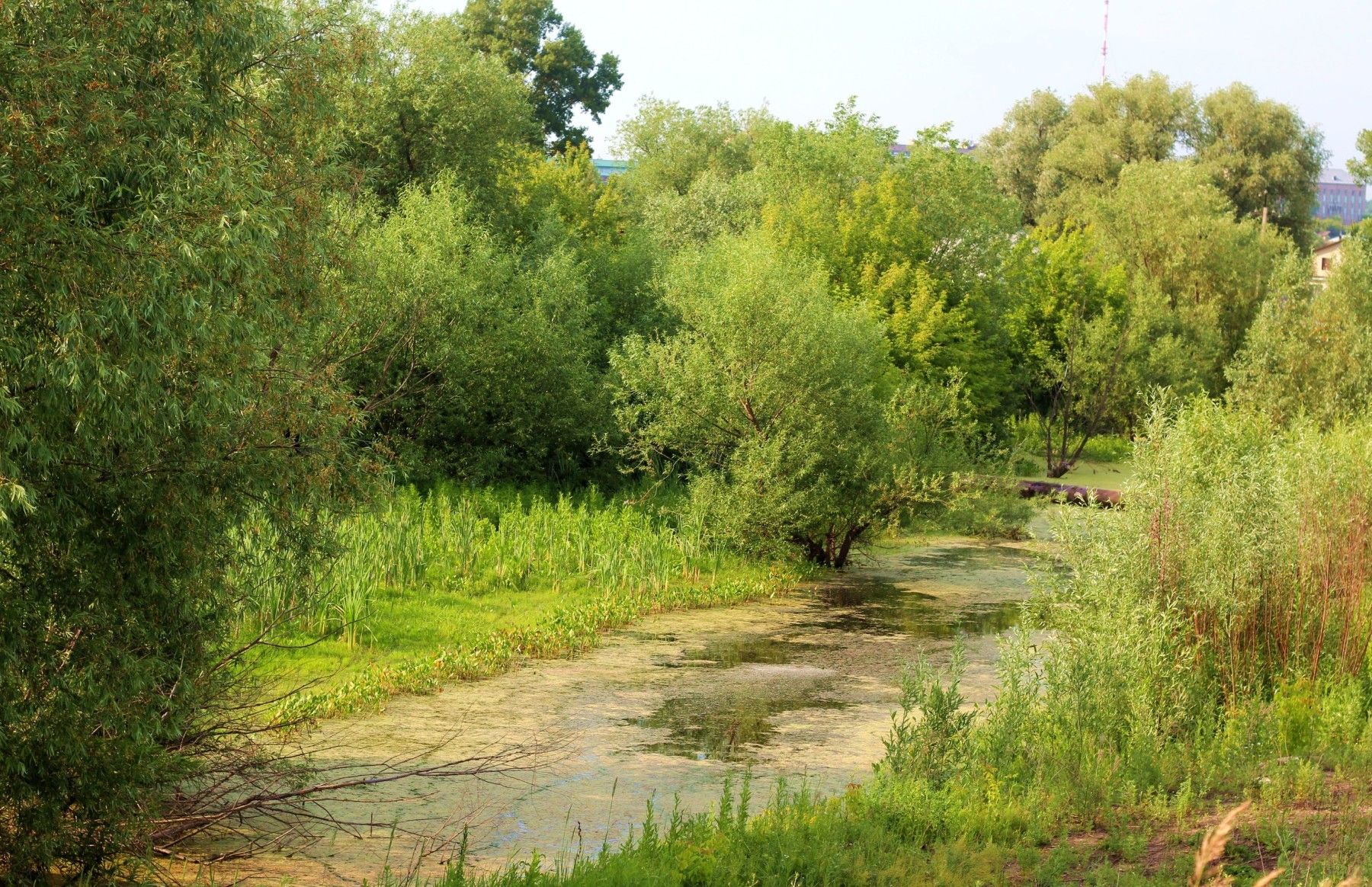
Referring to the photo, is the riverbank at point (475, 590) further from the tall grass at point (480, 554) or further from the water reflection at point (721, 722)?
the water reflection at point (721, 722)

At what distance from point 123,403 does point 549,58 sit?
161 ft

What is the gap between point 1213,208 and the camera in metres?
38.4

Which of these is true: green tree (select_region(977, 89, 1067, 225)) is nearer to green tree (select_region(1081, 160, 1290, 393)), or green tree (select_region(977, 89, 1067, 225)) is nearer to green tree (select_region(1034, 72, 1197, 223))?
green tree (select_region(1034, 72, 1197, 223))

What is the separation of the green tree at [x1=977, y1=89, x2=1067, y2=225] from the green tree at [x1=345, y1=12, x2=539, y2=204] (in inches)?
1222

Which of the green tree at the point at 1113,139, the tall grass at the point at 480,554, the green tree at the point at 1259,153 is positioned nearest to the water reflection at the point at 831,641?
the tall grass at the point at 480,554

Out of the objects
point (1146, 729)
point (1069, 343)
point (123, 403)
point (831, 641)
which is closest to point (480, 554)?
point (831, 641)

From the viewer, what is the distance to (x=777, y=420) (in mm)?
19000

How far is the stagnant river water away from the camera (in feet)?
27.0

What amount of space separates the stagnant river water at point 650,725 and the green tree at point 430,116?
13.4 metres

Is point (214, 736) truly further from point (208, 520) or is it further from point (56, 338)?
point (56, 338)

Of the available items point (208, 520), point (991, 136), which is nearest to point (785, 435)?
point (208, 520)

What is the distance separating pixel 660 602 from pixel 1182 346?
2439 centimetres

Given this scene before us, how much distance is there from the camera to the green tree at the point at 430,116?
2584cm

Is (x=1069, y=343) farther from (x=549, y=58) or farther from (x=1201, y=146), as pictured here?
(x=549, y=58)
